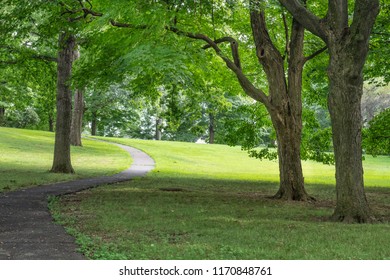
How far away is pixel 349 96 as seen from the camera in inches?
474

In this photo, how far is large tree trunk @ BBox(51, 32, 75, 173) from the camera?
25500 millimetres

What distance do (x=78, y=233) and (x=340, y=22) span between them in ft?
25.1

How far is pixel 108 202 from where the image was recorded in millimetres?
15406

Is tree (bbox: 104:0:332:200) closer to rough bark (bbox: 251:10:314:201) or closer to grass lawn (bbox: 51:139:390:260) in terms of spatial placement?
rough bark (bbox: 251:10:314:201)

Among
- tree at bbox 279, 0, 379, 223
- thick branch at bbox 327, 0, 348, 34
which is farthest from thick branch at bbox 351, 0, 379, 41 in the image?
thick branch at bbox 327, 0, 348, 34

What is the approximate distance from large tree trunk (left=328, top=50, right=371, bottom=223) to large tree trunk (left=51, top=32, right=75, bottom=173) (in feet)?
53.5

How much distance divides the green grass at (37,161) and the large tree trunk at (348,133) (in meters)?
11.6

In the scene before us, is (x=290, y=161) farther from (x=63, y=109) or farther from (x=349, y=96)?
(x=63, y=109)

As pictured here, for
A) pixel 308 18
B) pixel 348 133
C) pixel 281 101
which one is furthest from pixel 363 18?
pixel 281 101

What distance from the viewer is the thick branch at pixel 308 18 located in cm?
1273

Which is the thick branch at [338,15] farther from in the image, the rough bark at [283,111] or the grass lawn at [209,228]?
the rough bark at [283,111]

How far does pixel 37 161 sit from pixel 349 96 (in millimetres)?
25320

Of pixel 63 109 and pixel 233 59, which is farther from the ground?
pixel 233 59
